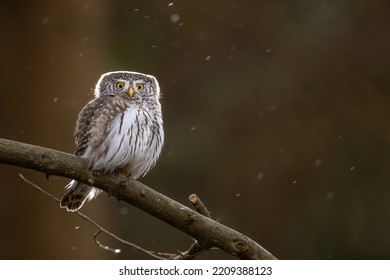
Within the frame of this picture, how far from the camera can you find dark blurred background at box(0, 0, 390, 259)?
894cm

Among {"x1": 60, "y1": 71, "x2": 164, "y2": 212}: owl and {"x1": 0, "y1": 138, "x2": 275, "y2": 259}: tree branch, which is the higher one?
{"x1": 0, "y1": 138, "x2": 275, "y2": 259}: tree branch

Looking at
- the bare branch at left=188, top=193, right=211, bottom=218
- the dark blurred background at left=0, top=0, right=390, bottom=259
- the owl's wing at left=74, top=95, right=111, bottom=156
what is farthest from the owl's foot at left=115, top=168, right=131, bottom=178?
the dark blurred background at left=0, top=0, right=390, bottom=259

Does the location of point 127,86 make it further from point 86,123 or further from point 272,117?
point 272,117

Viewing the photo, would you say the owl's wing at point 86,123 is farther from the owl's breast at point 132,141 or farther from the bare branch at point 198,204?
the bare branch at point 198,204

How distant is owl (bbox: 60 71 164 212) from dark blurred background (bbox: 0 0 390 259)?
149 inches

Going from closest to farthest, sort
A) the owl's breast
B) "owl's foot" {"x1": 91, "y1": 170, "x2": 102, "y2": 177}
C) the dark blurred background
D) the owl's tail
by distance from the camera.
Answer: "owl's foot" {"x1": 91, "y1": 170, "x2": 102, "y2": 177} → the owl's breast → the owl's tail → the dark blurred background

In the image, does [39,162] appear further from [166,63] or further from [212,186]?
[166,63]

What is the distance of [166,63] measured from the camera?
10375 mm

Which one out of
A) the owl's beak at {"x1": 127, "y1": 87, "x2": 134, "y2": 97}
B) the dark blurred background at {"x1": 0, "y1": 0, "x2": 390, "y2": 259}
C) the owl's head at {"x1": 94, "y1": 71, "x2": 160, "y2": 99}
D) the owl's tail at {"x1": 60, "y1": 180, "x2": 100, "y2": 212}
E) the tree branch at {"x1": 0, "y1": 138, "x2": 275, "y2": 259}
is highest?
the tree branch at {"x1": 0, "y1": 138, "x2": 275, "y2": 259}

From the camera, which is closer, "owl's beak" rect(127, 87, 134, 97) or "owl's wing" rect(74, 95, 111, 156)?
"owl's wing" rect(74, 95, 111, 156)

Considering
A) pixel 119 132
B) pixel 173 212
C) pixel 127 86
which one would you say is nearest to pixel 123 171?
pixel 119 132

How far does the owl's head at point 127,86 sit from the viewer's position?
4541 millimetres

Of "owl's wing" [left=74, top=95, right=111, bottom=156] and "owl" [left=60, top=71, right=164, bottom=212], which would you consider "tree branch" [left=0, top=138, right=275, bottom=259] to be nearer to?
"owl" [left=60, top=71, right=164, bottom=212]
